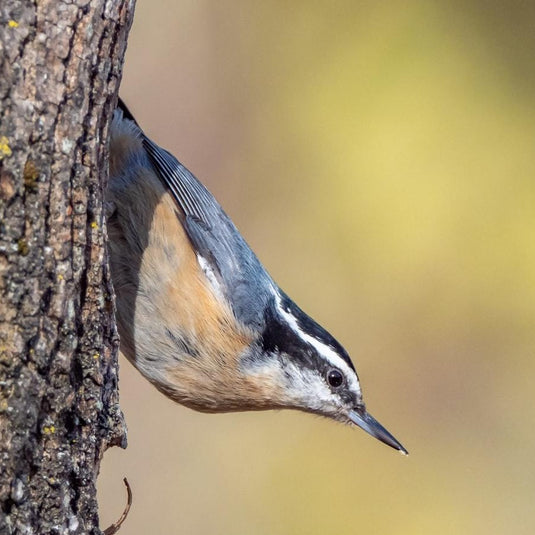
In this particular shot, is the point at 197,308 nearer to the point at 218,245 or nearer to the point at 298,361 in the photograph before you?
the point at 218,245

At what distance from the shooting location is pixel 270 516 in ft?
19.6

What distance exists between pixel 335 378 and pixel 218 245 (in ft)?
2.59

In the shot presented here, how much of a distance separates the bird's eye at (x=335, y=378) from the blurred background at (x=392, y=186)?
2.44 meters

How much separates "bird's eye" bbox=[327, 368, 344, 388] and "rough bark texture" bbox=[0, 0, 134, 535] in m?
1.49

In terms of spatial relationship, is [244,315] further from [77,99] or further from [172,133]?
[172,133]

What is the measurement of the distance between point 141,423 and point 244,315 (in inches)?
109

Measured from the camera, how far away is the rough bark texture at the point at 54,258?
2221 millimetres

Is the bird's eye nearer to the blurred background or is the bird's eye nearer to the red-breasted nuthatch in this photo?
the red-breasted nuthatch

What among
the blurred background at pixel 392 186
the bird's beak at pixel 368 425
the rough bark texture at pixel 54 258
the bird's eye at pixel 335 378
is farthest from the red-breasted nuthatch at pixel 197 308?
the blurred background at pixel 392 186

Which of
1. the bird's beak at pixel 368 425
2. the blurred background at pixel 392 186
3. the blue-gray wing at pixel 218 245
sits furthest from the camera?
the blurred background at pixel 392 186

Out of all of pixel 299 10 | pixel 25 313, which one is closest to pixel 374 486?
pixel 299 10

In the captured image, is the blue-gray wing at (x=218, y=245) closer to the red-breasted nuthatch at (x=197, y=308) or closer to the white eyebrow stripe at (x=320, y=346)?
the red-breasted nuthatch at (x=197, y=308)

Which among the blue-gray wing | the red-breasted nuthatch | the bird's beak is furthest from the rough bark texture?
the bird's beak

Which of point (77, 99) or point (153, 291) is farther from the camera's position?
point (153, 291)
